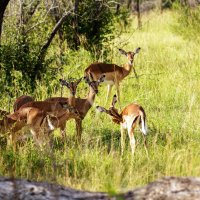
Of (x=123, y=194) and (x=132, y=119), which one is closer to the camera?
(x=123, y=194)

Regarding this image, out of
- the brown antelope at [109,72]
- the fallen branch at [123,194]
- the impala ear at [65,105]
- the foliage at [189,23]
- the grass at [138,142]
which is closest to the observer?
the fallen branch at [123,194]

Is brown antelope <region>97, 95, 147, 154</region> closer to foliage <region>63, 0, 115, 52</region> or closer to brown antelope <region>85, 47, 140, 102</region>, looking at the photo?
brown antelope <region>85, 47, 140, 102</region>

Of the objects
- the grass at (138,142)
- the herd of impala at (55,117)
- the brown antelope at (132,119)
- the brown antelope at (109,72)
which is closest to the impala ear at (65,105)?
the herd of impala at (55,117)

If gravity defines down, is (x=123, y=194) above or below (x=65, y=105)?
below

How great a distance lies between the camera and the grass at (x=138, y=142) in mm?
4574

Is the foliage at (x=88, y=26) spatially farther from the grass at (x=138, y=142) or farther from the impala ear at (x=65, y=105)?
the impala ear at (x=65, y=105)

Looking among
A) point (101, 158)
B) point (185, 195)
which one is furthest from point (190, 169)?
point (185, 195)

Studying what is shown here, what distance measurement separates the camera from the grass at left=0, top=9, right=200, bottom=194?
4.57 m

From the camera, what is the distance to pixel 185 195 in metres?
2.85

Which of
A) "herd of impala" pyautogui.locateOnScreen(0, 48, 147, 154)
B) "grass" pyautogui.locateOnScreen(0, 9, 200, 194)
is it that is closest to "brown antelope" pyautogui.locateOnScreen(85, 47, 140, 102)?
"grass" pyautogui.locateOnScreen(0, 9, 200, 194)

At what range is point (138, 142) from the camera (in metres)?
5.91

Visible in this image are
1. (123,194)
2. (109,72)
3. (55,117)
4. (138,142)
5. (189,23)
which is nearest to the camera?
(123,194)

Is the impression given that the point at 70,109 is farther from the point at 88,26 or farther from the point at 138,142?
the point at 88,26

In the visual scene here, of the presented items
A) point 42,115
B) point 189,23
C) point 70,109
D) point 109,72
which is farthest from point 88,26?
point 42,115
